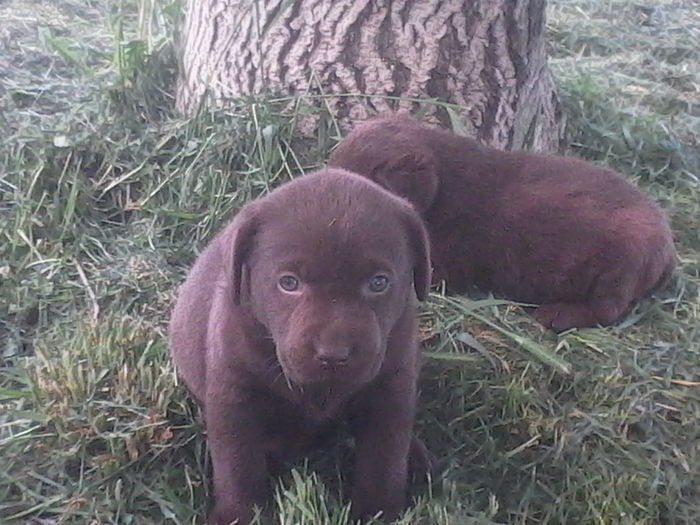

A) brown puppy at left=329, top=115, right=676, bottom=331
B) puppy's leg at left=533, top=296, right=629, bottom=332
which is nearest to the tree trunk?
brown puppy at left=329, top=115, right=676, bottom=331

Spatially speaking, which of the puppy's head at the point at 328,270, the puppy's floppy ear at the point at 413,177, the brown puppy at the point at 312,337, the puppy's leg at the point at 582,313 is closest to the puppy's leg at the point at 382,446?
the brown puppy at the point at 312,337

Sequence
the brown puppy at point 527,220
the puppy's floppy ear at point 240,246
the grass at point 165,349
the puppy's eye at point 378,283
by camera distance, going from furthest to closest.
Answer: the brown puppy at point 527,220
the grass at point 165,349
the puppy's floppy ear at point 240,246
the puppy's eye at point 378,283

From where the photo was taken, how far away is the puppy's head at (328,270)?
279 centimetres

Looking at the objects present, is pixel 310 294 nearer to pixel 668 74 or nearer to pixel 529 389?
pixel 529 389

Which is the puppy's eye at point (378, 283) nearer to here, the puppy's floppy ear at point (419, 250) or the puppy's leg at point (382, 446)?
the puppy's floppy ear at point (419, 250)

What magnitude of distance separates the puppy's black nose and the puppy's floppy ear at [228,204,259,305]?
41 cm

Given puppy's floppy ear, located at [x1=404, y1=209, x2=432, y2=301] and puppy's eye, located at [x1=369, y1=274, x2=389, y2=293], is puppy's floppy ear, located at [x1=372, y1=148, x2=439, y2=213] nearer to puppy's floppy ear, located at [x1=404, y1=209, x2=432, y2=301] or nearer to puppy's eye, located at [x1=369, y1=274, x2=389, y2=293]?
puppy's floppy ear, located at [x1=404, y1=209, x2=432, y2=301]

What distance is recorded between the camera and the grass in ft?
11.1

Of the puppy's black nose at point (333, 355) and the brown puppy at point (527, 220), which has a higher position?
the puppy's black nose at point (333, 355)

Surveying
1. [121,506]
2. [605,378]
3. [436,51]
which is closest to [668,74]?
[436,51]

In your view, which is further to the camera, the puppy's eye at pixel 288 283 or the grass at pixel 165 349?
the grass at pixel 165 349

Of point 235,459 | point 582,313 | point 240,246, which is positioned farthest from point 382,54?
point 235,459

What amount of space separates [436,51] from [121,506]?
2685 millimetres

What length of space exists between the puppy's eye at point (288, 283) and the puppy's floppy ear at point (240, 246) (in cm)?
19
